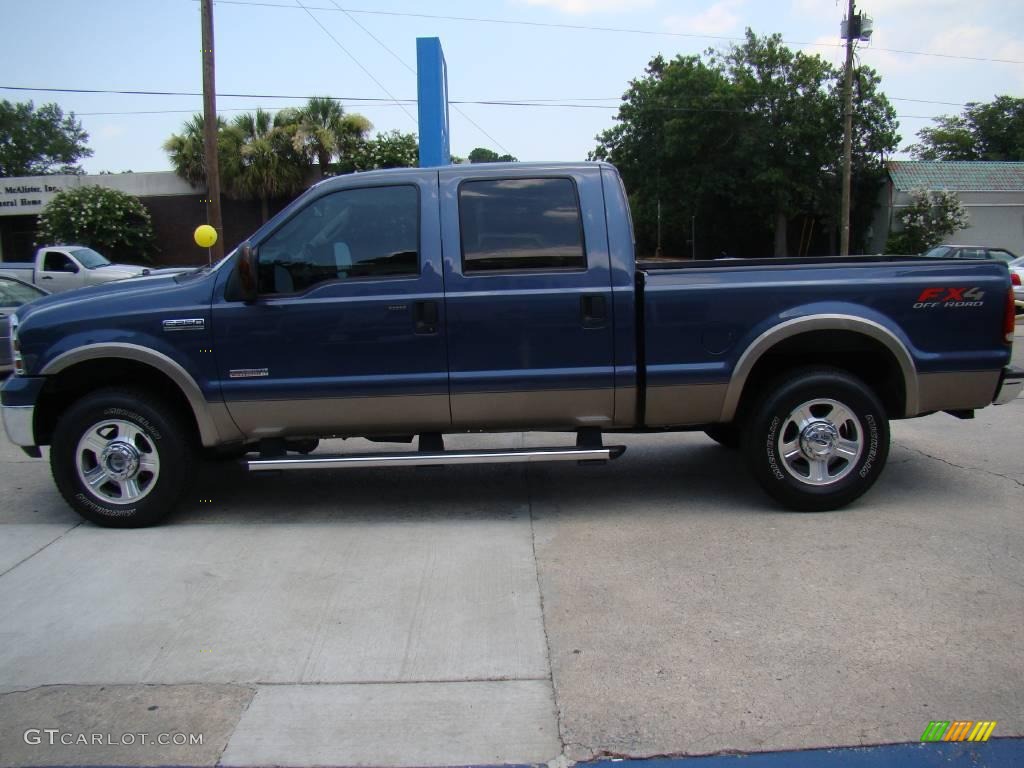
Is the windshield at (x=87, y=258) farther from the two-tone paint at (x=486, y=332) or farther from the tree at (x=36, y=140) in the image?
the tree at (x=36, y=140)

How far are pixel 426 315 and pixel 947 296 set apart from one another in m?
3.19

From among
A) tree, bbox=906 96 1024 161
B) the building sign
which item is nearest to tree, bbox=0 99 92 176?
the building sign

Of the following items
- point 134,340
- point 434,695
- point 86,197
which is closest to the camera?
point 434,695

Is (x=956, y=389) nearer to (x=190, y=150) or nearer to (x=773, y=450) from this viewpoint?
(x=773, y=450)

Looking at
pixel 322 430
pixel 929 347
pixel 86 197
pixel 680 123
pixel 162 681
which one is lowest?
pixel 162 681

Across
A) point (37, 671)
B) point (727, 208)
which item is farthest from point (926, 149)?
point (37, 671)

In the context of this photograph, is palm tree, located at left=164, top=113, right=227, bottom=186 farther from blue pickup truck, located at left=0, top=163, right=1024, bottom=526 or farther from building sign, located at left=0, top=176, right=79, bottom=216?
blue pickup truck, located at left=0, top=163, right=1024, bottom=526

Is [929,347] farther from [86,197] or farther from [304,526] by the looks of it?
[86,197]

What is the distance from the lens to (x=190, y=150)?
32.3 metres

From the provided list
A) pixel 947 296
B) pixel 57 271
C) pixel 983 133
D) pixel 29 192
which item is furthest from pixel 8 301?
pixel 983 133

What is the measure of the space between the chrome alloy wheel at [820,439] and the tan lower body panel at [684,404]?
44cm

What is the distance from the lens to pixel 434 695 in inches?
134

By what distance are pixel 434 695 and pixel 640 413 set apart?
2.53 meters

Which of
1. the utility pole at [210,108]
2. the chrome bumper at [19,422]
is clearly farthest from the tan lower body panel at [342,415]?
the utility pole at [210,108]
